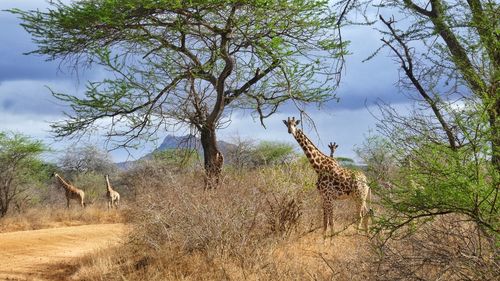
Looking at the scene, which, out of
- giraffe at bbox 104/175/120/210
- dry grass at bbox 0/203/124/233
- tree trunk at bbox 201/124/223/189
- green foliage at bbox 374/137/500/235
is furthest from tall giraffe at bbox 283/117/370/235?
giraffe at bbox 104/175/120/210

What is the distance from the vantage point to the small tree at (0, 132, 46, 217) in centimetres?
2638

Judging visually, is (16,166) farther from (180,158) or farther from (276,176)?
(276,176)

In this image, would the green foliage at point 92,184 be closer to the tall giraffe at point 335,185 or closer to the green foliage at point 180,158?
the green foliage at point 180,158

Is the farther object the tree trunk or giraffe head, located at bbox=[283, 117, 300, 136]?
the tree trunk

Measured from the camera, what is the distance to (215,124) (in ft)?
47.9

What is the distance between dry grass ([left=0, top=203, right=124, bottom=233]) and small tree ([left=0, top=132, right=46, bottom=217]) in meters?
3.54

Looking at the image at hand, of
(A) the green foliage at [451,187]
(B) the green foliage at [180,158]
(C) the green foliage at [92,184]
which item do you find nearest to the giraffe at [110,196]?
(B) the green foliage at [180,158]

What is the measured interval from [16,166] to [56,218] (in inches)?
243

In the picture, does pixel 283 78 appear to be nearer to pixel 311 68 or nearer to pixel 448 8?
pixel 311 68

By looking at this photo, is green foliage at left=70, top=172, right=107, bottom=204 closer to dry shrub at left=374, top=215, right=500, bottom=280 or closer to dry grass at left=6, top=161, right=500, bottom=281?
dry grass at left=6, top=161, right=500, bottom=281

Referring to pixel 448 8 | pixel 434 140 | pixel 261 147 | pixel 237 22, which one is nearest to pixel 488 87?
pixel 434 140

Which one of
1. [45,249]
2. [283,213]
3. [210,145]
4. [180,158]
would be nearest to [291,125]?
[283,213]

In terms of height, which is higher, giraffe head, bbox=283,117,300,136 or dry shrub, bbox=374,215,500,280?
giraffe head, bbox=283,117,300,136

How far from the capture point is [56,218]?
22.3 m
